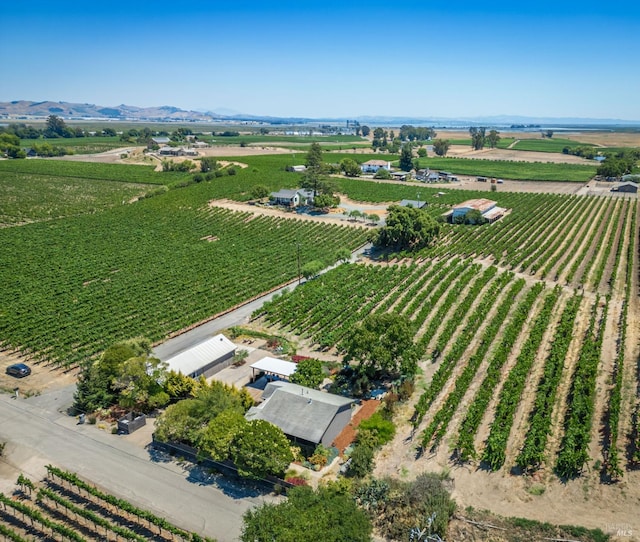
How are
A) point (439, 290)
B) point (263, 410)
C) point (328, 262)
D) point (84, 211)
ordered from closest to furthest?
point (263, 410) → point (439, 290) → point (328, 262) → point (84, 211)

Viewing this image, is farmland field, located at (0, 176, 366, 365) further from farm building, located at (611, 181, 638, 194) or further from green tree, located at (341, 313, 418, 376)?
farm building, located at (611, 181, 638, 194)

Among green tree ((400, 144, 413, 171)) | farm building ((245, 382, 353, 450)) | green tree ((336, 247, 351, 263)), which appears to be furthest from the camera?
green tree ((400, 144, 413, 171))

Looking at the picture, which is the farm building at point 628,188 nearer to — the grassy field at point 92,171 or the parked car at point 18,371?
the grassy field at point 92,171

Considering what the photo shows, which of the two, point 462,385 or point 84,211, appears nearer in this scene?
point 462,385

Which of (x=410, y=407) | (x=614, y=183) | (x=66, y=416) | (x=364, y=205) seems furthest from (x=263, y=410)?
(x=614, y=183)

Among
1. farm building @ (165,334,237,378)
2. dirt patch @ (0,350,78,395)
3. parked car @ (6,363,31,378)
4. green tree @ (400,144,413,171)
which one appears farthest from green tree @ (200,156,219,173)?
parked car @ (6,363,31,378)

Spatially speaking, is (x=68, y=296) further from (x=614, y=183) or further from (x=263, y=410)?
(x=614, y=183)
